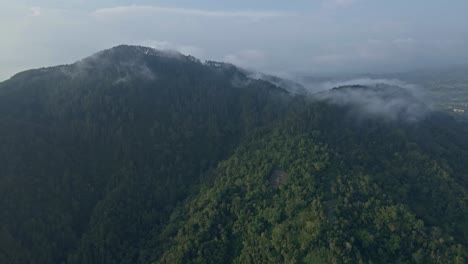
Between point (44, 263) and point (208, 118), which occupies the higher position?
point (208, 118)

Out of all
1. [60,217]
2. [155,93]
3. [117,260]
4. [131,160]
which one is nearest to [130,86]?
[155,93]

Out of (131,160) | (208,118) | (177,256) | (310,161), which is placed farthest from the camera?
(208,118)

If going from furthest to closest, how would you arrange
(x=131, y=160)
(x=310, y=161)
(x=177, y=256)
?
(x=131, y=160) → (x=310, y=161) → (x=177, y=256)

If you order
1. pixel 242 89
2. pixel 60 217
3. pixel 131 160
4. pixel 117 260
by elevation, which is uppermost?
pixel 242 89

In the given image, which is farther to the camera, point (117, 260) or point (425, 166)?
point (425, 166)

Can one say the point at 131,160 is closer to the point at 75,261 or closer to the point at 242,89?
Answer: the point at 75,261

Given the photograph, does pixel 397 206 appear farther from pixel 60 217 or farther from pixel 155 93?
pixel 155 93

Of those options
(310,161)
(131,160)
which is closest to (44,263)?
(131,160)
